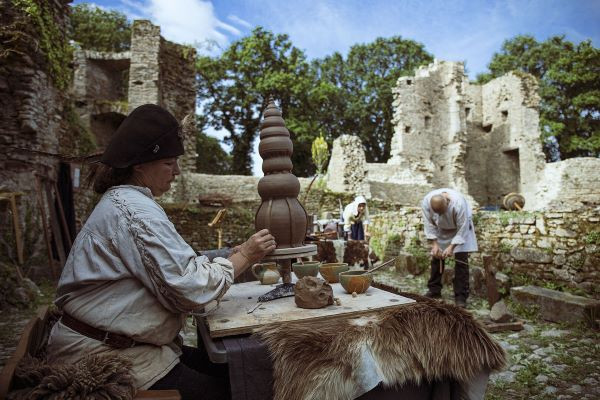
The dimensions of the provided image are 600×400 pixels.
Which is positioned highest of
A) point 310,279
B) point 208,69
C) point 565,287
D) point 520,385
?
point 208,69

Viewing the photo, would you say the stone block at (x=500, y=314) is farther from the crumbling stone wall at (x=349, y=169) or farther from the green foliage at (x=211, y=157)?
the green foliage at (x=211, y=157)

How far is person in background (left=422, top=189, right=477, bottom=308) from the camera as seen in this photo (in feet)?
17.1

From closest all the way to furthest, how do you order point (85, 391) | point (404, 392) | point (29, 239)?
1. point (85, 391)
2. point (404, 392)
3. point (29, 239)

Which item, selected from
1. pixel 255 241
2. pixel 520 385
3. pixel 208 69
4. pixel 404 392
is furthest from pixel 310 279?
pixel 208 69

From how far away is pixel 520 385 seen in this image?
3.07 m

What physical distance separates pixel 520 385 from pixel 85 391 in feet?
10.7

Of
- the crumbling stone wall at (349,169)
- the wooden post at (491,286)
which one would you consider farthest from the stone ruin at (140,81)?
the wooden post at (491,286)

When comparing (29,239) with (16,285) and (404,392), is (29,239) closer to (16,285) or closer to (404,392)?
(16,285)

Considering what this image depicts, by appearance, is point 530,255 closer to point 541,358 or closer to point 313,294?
point 541,358

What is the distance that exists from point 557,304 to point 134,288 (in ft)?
16.4

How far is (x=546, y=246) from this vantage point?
558 centimetres

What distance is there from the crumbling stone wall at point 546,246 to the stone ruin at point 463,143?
12239 millimetres

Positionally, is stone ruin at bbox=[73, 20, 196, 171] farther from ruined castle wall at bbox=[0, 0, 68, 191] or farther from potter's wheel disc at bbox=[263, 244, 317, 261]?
potter's wheel disc at bbox=[263, 244, 317, 261]

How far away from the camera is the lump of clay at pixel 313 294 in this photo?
1.78 meters
